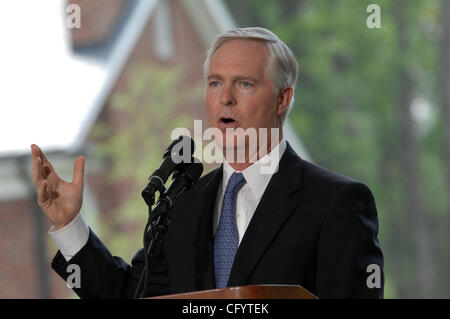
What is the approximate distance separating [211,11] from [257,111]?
1016 cm

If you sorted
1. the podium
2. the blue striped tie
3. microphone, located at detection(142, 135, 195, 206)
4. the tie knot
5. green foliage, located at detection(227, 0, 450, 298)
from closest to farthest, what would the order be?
the podium < microphone, located at detection(142, 135, 195, 206) < the blue striped tie < the tie knot < green foliage, located at detection(227, 0, 450, 298)

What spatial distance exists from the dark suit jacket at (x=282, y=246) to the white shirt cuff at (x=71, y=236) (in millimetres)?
20

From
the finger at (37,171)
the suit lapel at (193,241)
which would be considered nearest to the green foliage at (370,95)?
the suit lapel at (193,241)

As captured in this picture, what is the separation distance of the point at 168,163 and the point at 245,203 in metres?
0.33

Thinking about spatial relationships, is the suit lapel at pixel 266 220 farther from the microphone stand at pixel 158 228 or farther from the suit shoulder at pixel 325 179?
the microphone stand at pixel 158 228

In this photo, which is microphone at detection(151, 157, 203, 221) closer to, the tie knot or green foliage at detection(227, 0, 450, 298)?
the tie knot

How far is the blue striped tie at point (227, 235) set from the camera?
2504 millimetres

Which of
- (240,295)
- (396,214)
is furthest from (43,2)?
(396,214)

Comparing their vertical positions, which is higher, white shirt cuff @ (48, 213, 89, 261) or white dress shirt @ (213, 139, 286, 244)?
white dress shirt @ (213, 139, 286, 244)

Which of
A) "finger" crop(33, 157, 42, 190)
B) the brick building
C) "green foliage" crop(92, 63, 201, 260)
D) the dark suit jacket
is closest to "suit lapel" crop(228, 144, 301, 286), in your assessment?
the dark suit jacket

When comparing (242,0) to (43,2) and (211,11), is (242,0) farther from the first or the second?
(43,2)

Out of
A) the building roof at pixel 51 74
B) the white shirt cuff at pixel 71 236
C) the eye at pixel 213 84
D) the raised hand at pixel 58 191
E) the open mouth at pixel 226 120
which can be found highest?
the building roof at pixel 51 74

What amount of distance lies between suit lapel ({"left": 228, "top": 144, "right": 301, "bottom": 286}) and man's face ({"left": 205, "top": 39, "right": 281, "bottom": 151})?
17 cm

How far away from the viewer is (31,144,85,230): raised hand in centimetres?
243
